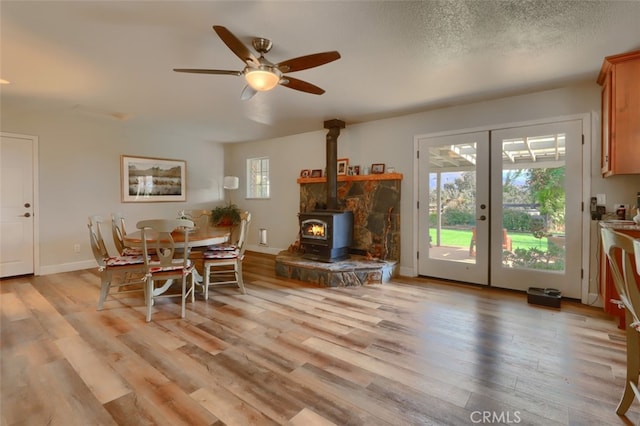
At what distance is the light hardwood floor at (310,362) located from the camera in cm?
157

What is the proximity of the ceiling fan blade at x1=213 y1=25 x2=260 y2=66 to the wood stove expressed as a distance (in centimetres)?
252

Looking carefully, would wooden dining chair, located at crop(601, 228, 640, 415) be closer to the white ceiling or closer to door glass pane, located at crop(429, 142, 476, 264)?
the white ceiling

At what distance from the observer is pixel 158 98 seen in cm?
376

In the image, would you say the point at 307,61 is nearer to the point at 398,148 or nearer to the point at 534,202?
the point at 398,148

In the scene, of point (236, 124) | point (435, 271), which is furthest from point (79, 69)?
point (435, 271)

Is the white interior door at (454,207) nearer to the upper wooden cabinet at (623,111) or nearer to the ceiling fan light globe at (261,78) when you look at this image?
the upper wooden cabinet at (623,111)

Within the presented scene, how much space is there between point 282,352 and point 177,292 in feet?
6.87

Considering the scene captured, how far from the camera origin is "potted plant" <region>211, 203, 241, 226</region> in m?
6.46

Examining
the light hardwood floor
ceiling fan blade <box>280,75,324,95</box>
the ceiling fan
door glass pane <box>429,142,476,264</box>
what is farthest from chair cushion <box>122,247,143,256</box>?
door glass pane <box>429,142,476,264</box>

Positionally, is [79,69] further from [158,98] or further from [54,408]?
[54,408]

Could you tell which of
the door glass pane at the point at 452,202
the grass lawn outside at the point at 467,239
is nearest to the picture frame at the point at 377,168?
the door glass pane at the point at 452,202

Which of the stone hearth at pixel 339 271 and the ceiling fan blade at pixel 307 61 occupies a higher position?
the ceiling fan blade at pixel 307 61

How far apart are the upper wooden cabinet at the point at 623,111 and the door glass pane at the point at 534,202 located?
62 centimetres

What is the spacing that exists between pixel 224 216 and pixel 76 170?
2.64 metres
